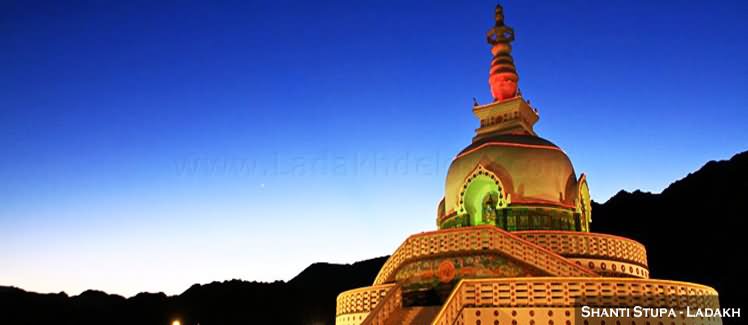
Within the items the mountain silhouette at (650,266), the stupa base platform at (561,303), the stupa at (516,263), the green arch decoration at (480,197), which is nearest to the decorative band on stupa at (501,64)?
the stupa at (516,263)

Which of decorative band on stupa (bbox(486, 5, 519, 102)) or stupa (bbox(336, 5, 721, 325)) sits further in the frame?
decorative band on stupa (bbox(486, 5, 519, 102))

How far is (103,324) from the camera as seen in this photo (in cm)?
4728

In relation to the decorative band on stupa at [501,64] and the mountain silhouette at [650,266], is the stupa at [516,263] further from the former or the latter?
the mountain silhouette at [650,266]

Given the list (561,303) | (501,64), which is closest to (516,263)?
(561,303)

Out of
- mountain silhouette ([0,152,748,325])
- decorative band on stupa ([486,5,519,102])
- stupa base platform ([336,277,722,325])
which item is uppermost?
decorative band on stupa ([486,5,519,102])

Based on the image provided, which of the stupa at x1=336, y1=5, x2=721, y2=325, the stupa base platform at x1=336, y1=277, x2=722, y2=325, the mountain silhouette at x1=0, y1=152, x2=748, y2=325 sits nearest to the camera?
the stupa base platform at x1=336, y1=277, x2=722, y2=325

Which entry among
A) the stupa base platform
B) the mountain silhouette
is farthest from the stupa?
the mountain silhouette

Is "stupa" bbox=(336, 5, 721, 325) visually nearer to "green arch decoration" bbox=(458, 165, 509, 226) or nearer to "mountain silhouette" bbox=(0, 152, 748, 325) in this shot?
"green arch decoration" bbox=(458, 165, 509, 226)

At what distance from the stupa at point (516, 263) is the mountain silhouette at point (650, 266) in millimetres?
22296

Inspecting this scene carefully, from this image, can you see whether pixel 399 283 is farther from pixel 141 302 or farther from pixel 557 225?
pixel 141 302

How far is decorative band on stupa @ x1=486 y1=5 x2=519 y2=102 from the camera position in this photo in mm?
32531

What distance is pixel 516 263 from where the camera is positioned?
19.2 m

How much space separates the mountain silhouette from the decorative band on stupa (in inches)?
838

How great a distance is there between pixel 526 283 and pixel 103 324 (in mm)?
39860
